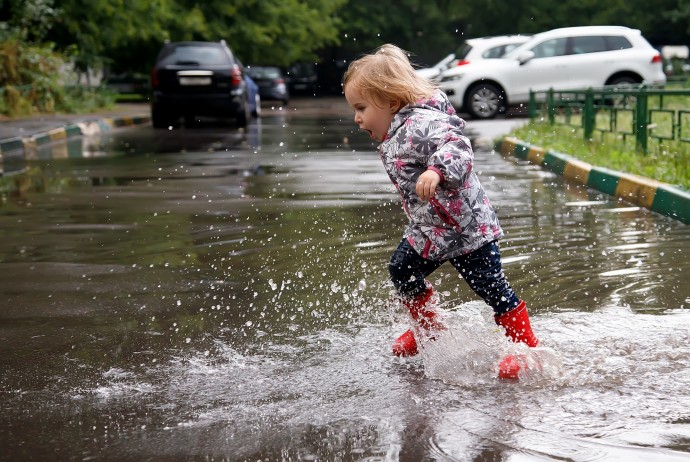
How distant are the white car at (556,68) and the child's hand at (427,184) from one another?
63.0 feet

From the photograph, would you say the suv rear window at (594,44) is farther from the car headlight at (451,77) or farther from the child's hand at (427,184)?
the child's hand at (427,184)

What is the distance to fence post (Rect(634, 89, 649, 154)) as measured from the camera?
11.8 meters

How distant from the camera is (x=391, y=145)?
14.0ft

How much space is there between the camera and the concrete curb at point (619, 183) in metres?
8.57

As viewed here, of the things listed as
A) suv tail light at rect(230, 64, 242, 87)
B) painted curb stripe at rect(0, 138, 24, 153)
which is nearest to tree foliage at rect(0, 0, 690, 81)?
suv tail light at rect(230, 64, 242, 87)

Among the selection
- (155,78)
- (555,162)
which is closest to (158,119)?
(155,78)

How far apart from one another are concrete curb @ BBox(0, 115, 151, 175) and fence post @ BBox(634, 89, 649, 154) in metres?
7.00

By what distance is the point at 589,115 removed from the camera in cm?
1451

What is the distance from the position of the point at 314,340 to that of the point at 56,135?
1591 cm

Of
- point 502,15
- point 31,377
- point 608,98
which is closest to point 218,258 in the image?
Answer: point 31,377

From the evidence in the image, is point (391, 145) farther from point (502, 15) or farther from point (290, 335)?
point (502, 15)

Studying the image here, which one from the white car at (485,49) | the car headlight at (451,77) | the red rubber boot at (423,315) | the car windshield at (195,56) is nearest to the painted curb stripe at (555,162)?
the red rubber boot at (423,315)

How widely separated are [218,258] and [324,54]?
5091 cm

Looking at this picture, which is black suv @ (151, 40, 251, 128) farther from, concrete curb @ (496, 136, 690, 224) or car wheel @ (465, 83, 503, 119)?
concrete curb @ (496, 136, 690, 224)
